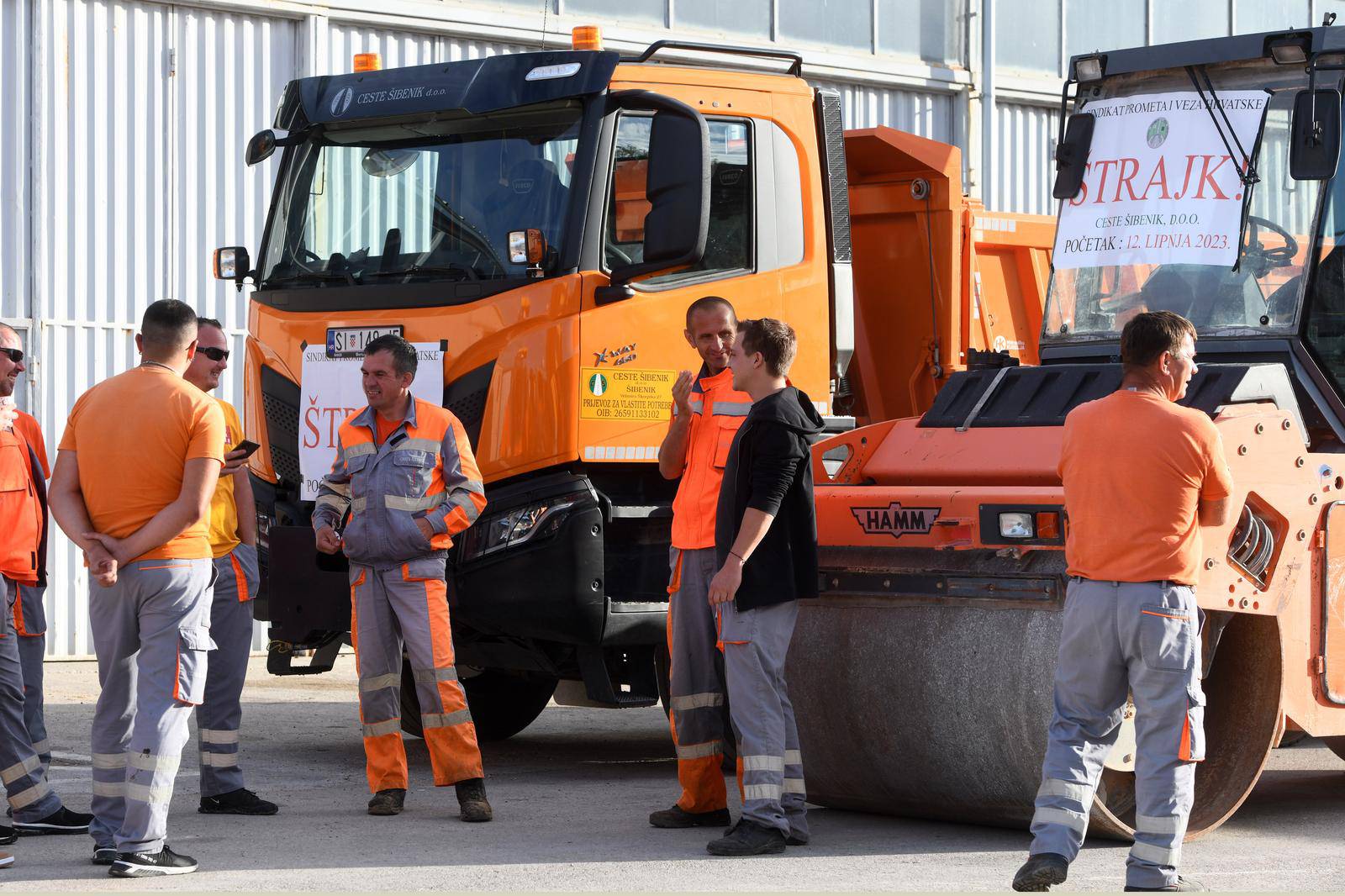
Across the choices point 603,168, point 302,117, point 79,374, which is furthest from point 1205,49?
point 79,374

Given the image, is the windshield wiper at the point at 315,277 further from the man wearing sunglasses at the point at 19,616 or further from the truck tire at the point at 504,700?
the truck tire at the point at 504,700

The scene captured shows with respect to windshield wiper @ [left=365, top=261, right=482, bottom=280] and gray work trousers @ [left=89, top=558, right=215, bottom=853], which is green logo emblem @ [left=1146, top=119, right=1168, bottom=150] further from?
gray work trousers @ [left=89, top=558, right=215, bottom=853]

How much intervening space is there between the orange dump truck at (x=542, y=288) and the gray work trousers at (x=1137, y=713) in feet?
8.01

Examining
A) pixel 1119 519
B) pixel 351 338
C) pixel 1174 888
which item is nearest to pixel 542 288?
pixel 351 338

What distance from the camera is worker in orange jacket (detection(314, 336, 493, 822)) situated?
7.27m

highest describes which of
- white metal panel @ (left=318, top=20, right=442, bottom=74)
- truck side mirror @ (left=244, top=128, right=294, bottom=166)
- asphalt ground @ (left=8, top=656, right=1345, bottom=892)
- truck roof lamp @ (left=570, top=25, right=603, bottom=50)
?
white metal panel @ (left=318, top=20, right=442, bottom=74)

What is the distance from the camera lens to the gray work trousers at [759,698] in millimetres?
6562

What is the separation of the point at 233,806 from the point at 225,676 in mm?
506

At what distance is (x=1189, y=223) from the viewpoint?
25.8 feet

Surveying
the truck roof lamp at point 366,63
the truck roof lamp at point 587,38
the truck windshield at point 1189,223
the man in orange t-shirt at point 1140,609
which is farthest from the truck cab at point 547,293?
the man in orange t-shirt at point 1140,609

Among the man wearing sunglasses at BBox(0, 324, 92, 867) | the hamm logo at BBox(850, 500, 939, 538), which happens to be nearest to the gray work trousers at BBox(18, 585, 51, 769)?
the man wearing sunglasses at BBox(0, 324, 92, 867)

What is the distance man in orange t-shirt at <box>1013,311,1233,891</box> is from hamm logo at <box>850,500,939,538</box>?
3.10 feet

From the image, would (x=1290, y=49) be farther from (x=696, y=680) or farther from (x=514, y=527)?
(x=514, y=527)

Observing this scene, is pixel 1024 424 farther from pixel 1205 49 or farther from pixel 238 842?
pixel 238 842
